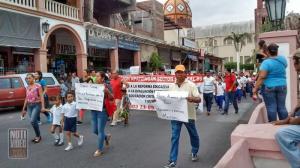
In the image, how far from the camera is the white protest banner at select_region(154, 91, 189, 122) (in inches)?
256

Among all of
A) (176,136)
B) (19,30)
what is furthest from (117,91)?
(19,30)

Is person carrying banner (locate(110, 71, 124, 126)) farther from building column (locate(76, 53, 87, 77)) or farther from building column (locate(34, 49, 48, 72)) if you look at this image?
building column (locate(76, 53, 87, 77))

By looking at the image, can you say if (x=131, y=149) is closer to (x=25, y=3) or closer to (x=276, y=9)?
(x=276, y=9)

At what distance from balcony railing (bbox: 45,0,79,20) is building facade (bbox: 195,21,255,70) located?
70.5 m

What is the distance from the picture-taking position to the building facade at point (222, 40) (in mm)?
92500

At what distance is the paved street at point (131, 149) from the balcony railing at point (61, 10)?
411 inches

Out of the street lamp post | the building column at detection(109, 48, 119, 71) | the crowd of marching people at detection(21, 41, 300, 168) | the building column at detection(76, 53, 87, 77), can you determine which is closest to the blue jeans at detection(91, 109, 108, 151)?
the crowd of marching people at detection(21, 41, 300, 168)

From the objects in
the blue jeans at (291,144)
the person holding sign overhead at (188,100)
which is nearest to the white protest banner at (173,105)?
the person holding sign overhead at (188,100)

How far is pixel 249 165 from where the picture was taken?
194 inches

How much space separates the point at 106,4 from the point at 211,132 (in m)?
22.1

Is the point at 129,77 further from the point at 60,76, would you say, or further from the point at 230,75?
the point at 60,76

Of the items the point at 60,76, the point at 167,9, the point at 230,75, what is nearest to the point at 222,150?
the point at 230,75

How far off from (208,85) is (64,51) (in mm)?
11939

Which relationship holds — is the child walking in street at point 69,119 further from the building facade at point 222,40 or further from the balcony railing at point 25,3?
the building facade at point 222,40
